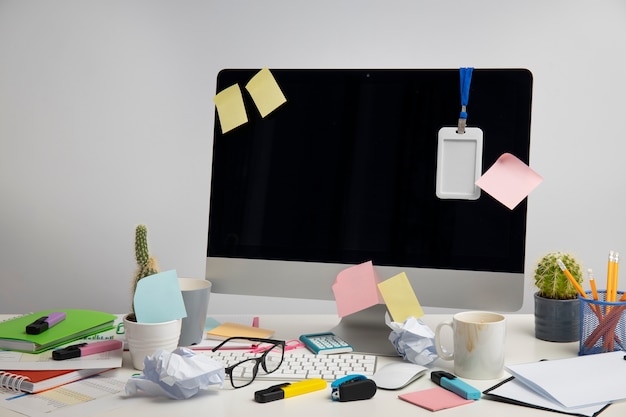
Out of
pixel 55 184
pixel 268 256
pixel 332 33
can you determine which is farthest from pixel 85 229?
pixel 268 256

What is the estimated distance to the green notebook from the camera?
1.17m

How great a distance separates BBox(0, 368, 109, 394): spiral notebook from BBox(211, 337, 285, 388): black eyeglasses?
0.24 meters

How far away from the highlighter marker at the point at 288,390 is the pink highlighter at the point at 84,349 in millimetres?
342

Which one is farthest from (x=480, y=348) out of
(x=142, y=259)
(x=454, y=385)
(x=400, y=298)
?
(x=142, y=259)

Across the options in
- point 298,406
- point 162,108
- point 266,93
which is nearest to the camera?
point 298,406

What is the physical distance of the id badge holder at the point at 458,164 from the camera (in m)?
1.25

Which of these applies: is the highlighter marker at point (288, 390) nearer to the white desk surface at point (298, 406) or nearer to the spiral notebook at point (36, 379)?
the white desk surface at point (298, 406)

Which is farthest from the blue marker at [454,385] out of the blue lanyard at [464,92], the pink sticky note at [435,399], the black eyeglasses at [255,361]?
the blue lanyard at [464,92]

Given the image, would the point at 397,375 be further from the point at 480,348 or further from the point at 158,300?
the point at 158,300

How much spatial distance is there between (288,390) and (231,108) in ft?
1.96

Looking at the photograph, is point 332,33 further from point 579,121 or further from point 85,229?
point 85,229

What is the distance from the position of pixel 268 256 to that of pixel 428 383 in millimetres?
417

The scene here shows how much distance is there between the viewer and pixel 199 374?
3.18ft

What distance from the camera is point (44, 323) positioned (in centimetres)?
124
